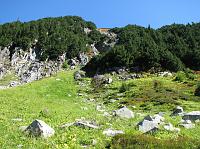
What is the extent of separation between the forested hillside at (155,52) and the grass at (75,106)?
5.71 metres

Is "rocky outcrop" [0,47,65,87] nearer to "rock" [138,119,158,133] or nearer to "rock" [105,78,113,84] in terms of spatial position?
"rock" [105,78,113,84]

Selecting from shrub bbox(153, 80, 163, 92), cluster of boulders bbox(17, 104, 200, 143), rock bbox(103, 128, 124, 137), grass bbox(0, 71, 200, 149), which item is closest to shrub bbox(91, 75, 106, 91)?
grass bbox(0, 71, 200, 149)

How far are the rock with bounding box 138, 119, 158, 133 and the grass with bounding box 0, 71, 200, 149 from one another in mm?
366

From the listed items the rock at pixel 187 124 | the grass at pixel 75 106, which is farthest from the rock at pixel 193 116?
the rock at pixel 187 124

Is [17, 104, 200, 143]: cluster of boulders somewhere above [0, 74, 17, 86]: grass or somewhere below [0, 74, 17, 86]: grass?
above

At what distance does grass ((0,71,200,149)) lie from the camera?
1736 centimetres

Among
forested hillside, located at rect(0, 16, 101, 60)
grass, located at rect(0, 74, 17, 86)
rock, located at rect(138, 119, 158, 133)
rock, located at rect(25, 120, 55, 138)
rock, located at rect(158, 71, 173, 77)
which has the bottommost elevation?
grass, located at rect(0, 74, 17, 86)

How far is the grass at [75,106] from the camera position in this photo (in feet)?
57.0

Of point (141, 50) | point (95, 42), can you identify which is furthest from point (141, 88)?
point (95, 42)

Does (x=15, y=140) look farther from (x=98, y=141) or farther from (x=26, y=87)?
(x=26, y=87)

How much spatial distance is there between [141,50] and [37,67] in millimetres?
20395

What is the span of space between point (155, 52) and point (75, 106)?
33.8 metres

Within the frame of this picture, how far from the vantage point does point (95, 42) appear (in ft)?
314

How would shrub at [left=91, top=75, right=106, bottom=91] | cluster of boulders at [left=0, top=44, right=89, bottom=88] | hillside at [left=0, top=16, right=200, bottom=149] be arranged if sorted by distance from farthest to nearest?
cluster of boulders at [left=0, top=44, right=89, bottom=88]
shrub at [left=91, top=75, right=106, bottom=91]
hillside at [left=0, top=16, right=200, bottom=149]
